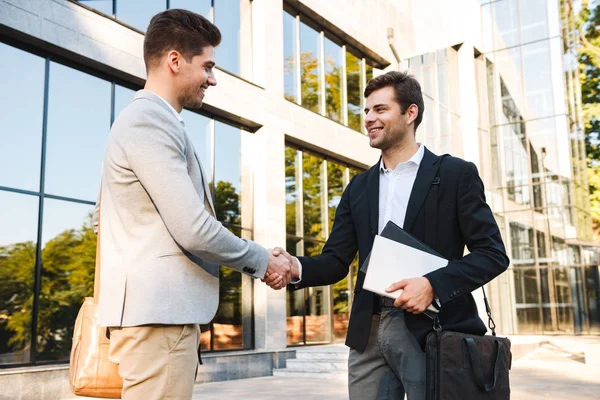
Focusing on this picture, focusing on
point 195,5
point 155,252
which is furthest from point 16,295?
point 155,252

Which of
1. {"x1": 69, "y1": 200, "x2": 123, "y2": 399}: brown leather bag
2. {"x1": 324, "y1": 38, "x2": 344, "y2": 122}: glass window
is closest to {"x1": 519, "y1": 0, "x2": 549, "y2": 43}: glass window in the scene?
{"x1": 324, "y1": 38, "x2": 344, "y2": 122}: glass window

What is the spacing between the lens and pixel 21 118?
1030cm

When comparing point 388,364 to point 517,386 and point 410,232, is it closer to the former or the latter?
point 410,232

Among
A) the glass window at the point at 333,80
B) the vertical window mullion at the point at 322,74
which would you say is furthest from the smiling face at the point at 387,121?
the glass window at the point at 333,80

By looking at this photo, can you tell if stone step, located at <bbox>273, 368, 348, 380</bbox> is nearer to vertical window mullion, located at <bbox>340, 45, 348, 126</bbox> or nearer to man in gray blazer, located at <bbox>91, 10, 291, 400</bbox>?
vertical window mullion, located at <bbox>340, 45, 348, 126</bbox>

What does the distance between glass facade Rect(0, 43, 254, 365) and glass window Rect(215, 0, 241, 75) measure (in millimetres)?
3369

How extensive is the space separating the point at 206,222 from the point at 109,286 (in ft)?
1.35

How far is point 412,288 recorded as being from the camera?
8.91 ft

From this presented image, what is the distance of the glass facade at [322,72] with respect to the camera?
16866mm

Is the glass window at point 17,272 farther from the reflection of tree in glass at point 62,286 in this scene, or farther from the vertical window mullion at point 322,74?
the vertical window mullion at point 322,74

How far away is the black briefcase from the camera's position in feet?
8.69

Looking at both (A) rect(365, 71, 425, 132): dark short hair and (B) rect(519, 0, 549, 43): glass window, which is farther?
(B) rect(519, 0, 549, 43): glass window

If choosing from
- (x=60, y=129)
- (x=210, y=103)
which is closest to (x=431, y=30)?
(x=210, y=103)

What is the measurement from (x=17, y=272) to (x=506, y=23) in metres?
21.7
